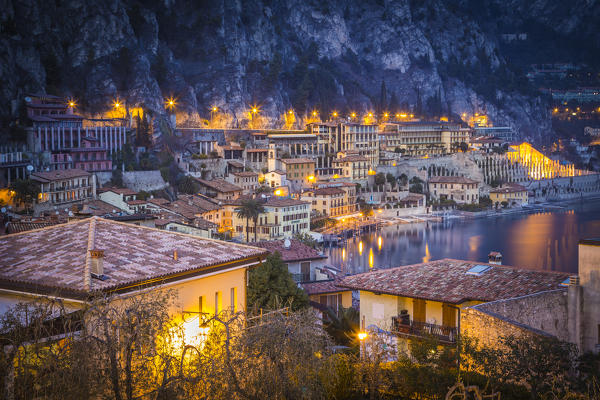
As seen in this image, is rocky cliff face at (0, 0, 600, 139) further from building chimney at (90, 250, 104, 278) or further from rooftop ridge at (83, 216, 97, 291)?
building chimney at (90, 250, 104, 278)

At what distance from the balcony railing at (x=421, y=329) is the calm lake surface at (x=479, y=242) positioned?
1469 inches

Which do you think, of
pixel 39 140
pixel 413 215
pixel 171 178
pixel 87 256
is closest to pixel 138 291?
pixel 87 256

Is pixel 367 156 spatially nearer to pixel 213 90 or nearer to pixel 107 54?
pixel 213 90

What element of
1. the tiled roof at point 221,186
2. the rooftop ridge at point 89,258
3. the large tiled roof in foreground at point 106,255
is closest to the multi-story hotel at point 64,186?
the tiled roof at point 221,186

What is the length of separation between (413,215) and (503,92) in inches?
3351

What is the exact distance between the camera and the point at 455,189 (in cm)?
10269

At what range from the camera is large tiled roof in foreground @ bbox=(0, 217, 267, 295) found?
9977 millimetres

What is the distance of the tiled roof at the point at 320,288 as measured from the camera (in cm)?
3056

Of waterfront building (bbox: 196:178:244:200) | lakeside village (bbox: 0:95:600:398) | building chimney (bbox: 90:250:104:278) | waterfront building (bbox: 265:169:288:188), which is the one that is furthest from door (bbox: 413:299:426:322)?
waterfront building (bbox: 265:169:288:188)

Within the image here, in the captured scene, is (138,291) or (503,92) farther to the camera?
(503,92)

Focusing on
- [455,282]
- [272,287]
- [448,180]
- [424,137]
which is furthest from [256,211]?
[424,137]

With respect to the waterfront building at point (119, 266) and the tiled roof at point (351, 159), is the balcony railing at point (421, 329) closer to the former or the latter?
the waterfront building at point (119, 266)

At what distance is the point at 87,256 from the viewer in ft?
34.1

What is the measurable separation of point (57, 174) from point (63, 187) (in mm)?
1152
